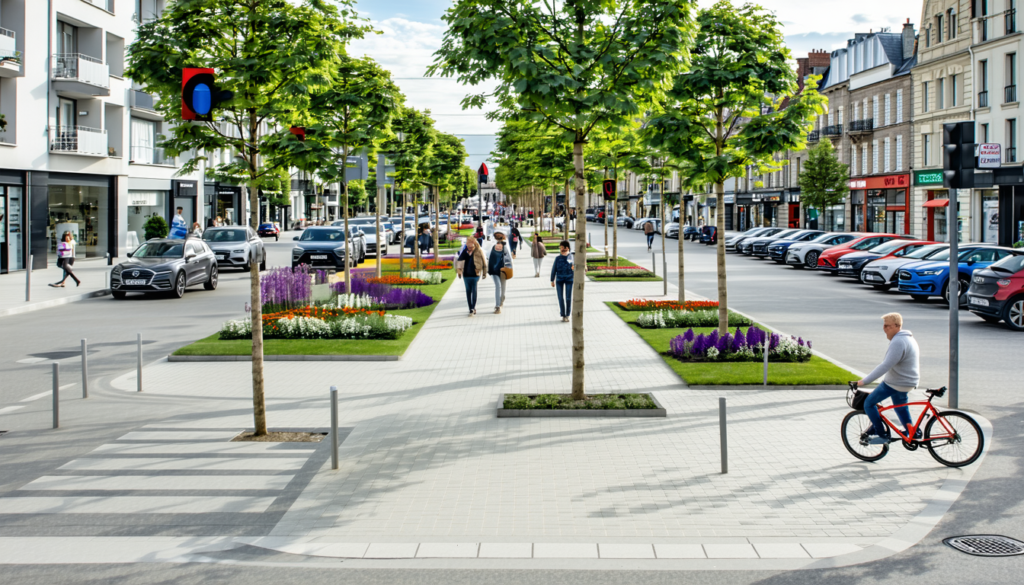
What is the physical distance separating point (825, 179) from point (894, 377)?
50506 mm

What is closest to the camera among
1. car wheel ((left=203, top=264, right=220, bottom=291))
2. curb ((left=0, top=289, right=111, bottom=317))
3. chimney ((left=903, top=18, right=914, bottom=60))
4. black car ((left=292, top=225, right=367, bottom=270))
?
curb ((left=0, top=289, right=111, bottom=317))

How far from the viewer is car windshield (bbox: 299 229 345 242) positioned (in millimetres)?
33094

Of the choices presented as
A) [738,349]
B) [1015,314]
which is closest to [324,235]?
[738,349]

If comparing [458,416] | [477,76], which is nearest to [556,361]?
[458,416]

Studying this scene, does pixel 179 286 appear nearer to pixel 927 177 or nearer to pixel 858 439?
pixel 858 439

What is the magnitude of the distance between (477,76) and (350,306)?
9.16 meters

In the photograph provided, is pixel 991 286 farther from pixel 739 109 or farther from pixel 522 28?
pixel 522 28

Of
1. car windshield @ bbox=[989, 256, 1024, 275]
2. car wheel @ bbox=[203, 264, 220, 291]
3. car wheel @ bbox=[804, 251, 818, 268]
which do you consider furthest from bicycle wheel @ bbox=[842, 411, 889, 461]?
car wheel @ bbox=[804, 251, 818, 268]

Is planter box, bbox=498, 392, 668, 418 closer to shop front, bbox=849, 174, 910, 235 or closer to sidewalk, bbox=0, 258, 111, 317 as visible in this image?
sidewalk, bbox=0, 258, 111, 317

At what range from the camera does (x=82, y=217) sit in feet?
122

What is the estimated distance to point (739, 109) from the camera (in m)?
14.8

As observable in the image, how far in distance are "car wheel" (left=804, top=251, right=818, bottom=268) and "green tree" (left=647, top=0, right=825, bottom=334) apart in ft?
73.5

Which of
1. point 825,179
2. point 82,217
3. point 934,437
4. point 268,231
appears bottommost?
point 934,437

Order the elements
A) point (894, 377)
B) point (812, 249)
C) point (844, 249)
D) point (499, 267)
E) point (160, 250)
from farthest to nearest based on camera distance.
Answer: point (812, 249) < point (844, 249) < point (160, 250) < point (499, 267) < point (894, 377)
